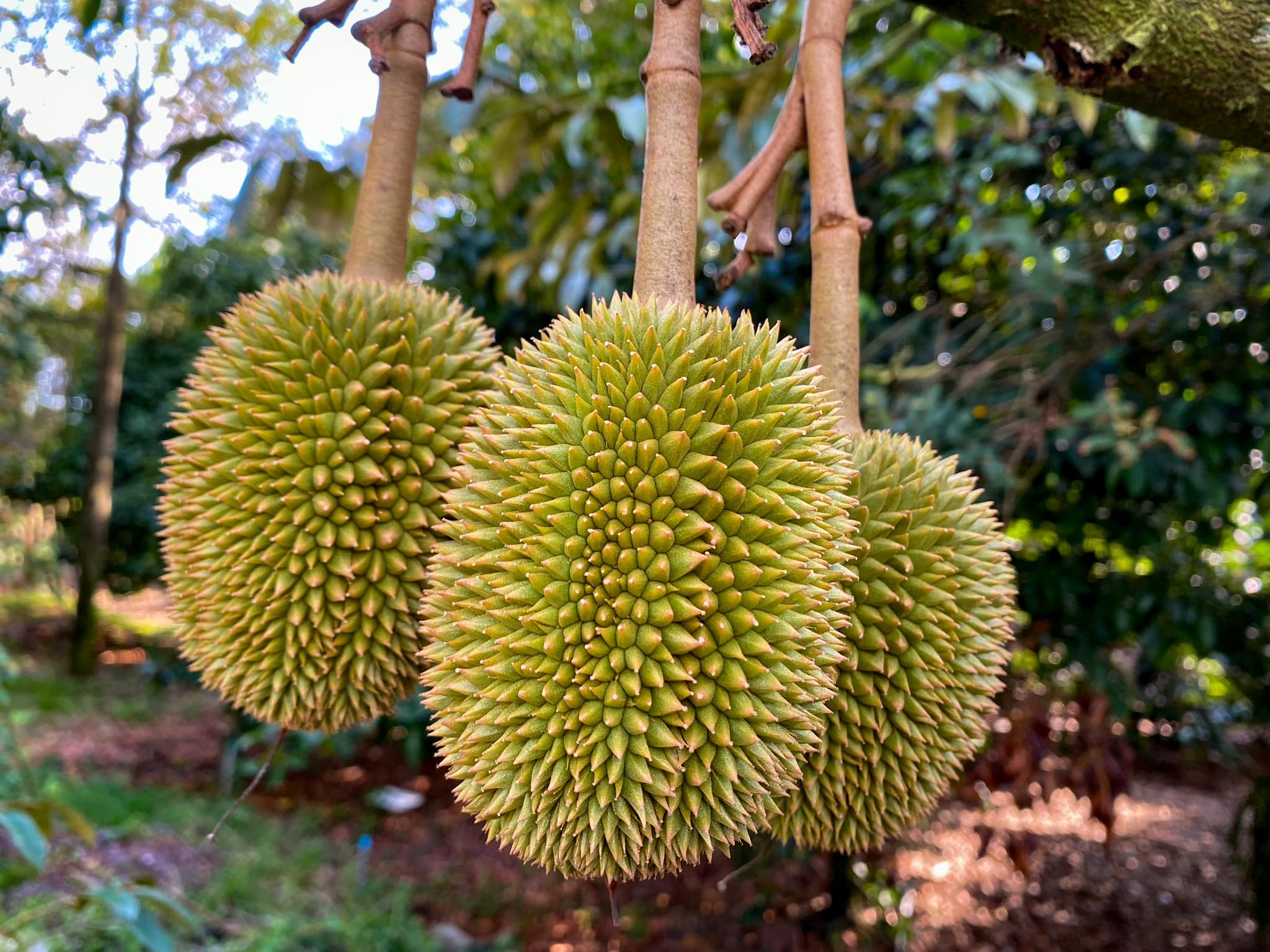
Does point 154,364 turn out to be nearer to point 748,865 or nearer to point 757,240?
point 757,240

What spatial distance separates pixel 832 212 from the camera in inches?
37.7

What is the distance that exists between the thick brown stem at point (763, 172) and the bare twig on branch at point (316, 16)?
51 cm

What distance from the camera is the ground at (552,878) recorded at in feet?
11.7

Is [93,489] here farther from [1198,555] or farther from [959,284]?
[1198,555]

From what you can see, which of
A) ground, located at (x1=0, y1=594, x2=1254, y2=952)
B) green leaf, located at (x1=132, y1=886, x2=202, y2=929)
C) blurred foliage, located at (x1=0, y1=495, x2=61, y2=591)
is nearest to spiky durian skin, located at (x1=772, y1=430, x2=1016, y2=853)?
green leaf, located at (x1=132, y1=886, x2=202, y2=929)

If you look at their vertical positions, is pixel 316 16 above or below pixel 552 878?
above

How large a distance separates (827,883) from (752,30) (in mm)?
3763

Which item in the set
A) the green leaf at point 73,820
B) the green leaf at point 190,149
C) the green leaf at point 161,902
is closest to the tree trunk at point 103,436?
the green leaf at point 190,149

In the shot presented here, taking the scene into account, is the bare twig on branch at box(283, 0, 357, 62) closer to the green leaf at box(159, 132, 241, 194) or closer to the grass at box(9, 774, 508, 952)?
the green leaf at box(159, 132, 241, 194)

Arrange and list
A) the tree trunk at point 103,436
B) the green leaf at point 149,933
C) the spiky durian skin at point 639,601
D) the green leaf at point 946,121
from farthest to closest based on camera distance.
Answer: the tree trunk at point 103,436, the green leaf at point 946,121, the green leaf at point 149,933, the spiky durian skin at point 639,601

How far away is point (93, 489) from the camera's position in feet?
24.2

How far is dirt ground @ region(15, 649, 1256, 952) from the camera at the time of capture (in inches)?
149

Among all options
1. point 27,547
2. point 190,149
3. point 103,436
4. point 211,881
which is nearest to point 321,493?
point 190,149

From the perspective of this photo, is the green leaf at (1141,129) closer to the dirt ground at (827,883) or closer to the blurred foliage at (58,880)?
the dirt ground at (827,883)
